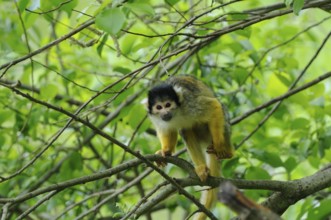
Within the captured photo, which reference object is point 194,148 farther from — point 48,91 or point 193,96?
point 48,91

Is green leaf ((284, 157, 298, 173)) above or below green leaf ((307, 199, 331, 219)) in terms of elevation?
above

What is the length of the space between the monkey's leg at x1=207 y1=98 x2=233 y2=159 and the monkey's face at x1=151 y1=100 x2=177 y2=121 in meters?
0.28

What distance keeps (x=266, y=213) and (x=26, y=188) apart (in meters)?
3.89

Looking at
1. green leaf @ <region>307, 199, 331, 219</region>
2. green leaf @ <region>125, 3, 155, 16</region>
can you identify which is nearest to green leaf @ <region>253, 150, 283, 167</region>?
green leaf @ <region>307, 199, 331, 219</region>

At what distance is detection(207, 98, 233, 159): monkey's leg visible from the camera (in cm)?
454

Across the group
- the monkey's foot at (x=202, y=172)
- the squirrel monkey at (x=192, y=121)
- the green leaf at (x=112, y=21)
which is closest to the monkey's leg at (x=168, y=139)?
the squirrel monkey at (x=192, y=121)

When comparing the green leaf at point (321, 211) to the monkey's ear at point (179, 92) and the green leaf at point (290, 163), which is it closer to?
the green leaf at point (290, 163)

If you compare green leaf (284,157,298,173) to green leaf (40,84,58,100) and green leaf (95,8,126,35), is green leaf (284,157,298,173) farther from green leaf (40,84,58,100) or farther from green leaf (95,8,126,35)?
green leaf (95,8,126,35)

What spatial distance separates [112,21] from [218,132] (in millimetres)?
1697

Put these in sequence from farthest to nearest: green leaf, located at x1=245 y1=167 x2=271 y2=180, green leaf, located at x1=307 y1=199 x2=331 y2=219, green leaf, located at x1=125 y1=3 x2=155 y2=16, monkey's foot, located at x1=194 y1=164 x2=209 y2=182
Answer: green leaf, located at x1=245 y1=167 x2=271 y2=180
green leaf, located at x1=307 y1=199 x2=331 y2=219
monkey's foot, located at x1=194 y1=164 x2=209 y2=182
green leaf, located at x1=125 y1=3 x2=155 y2=16

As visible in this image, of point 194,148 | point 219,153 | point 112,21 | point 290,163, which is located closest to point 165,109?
point 194,148

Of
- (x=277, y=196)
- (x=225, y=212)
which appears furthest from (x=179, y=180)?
(x=225, y=212)

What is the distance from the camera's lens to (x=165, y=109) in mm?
4754

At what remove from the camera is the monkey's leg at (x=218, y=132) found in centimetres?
454
